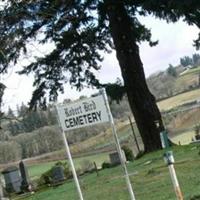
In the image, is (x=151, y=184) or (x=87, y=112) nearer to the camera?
(x=87, y=112)

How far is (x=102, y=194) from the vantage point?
600 inches

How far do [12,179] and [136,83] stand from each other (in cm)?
910

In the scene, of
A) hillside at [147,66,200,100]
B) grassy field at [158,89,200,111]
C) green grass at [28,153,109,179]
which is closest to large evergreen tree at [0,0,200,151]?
green grass at [28,153,109,179]

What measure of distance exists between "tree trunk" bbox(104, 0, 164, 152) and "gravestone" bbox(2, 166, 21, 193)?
25.7 feet

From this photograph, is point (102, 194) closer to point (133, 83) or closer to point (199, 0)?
point (199, 0)

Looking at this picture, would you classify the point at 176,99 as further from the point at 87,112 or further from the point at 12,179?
the point at 87,112

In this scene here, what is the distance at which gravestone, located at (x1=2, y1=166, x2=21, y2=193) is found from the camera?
31844 millimetres

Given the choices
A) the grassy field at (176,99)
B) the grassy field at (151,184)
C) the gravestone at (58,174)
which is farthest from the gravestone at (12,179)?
the grassy field at (176,99)

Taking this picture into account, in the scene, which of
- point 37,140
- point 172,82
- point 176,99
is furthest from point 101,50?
point 172,82

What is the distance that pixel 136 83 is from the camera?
90.9 ft

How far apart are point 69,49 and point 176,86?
55.1m

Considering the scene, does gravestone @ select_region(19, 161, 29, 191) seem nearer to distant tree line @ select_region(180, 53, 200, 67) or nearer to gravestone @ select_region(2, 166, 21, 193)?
gravestone @ select_region(2, 166, 21, 193)

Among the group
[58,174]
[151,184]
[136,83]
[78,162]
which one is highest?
[136,83]

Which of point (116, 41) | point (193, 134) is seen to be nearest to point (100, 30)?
point (116, 41)
